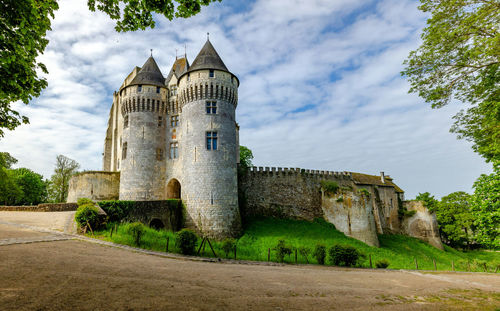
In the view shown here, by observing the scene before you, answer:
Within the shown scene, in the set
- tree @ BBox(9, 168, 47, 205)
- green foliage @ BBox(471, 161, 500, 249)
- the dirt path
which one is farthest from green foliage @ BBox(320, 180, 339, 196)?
tree @ BBox(9, 168, 47, 205)

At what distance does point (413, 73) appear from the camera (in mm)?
11289

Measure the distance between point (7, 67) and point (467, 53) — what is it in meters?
15.1

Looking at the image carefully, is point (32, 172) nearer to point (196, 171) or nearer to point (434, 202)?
point (196, 171)

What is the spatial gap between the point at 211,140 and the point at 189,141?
229 cm

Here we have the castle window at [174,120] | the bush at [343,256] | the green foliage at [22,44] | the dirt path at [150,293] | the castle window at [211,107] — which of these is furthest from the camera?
the castle window at [174,120]

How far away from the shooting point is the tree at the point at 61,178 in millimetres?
41750

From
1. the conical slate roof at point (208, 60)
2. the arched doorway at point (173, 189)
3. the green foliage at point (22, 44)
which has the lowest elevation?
the arched doorway at point (173, 189)

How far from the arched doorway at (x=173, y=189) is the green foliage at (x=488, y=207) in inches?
987

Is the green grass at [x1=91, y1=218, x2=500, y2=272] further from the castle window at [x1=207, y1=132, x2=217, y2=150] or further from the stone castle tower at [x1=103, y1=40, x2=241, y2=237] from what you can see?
the castle window at [x1=207, y1=132, x2=217, y2=150]

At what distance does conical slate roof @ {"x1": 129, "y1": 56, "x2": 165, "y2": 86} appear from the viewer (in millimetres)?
28422

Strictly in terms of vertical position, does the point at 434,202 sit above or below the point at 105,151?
below

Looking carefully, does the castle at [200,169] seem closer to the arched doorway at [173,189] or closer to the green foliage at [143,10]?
the arched doorway at [173,189]

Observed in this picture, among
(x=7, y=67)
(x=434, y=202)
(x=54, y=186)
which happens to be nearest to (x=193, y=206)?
(x=7, y=67)

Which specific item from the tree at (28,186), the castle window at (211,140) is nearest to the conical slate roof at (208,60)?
the castle window at (211,140)
